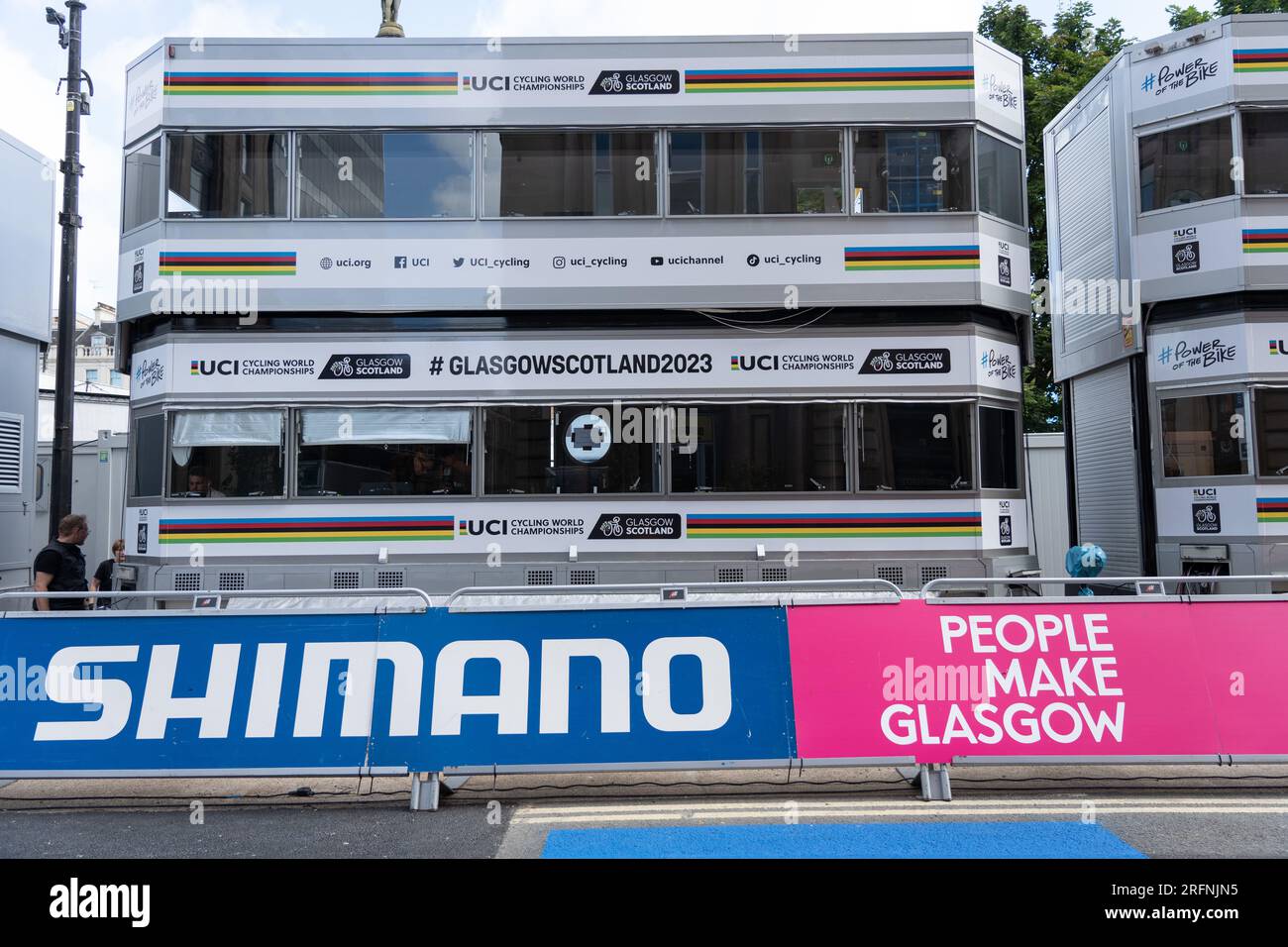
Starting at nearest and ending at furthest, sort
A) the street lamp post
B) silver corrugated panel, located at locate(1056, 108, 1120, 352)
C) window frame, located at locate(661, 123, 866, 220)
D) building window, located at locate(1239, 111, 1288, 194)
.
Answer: window frame, located at locate(661, 123, 866, 220), building window, located at locate(1239, 111, 1288, 194), silver corrugated panel, located at locate(1056, 108, 1120, 352), the street lamp post

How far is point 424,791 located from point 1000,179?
8523mm

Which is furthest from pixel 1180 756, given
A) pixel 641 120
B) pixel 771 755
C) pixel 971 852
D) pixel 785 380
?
pixel 641 120

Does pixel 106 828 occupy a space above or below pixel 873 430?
below

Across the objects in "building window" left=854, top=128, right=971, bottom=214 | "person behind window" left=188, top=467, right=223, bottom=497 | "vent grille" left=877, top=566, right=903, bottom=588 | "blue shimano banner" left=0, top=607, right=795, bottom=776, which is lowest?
"blue shimano banner" left=0, top=607, right=795, bottom=776

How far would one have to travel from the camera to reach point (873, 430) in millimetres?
9469

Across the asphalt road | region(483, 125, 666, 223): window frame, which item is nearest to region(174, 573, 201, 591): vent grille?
the asphalt road

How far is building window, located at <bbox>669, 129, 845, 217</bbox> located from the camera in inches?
382

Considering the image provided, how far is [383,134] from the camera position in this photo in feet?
31.7

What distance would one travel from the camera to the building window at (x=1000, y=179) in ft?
32.1

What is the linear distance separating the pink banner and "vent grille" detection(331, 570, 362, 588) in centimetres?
501

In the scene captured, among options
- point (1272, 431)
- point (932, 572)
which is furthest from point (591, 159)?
point (1272, 431)

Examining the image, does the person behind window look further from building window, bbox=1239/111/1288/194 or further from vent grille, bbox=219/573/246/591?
building window, bbox=1239/111/1288/194

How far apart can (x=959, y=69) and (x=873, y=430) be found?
155 inches
